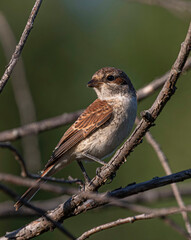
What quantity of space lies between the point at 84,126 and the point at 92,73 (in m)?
3.28

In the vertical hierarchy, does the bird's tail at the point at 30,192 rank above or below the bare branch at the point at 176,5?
below

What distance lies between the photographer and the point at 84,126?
15.0 ft

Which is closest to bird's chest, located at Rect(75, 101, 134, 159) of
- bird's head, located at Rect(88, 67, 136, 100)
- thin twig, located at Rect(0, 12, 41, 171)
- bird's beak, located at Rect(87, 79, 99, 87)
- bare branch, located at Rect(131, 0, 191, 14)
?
bird's head, located at Rect(88, 67, 136, 100)

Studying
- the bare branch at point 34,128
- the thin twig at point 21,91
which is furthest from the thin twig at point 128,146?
the bare branch at point 34,128

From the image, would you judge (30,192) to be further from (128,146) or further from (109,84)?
(109,84)

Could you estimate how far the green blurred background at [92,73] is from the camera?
6613 millimetres

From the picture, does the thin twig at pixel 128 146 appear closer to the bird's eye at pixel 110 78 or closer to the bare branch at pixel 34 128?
the bare branch at pixel 34 128

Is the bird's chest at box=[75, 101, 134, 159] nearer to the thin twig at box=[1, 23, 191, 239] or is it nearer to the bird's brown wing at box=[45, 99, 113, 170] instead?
the bird's brown wing at box=[45, 99, 113, 170]

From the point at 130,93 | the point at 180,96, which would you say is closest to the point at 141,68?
the point at 180,96

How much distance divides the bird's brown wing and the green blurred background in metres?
1.82

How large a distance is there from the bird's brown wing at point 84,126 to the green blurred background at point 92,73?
182 cm

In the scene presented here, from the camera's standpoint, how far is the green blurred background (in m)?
6.61

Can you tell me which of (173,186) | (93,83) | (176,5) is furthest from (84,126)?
(176,5)

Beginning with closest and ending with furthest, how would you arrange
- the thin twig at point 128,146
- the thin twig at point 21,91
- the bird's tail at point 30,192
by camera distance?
the thin twig at point 128,146 < the bird's tail at point 30,192 < the thin twig at point 21,91
